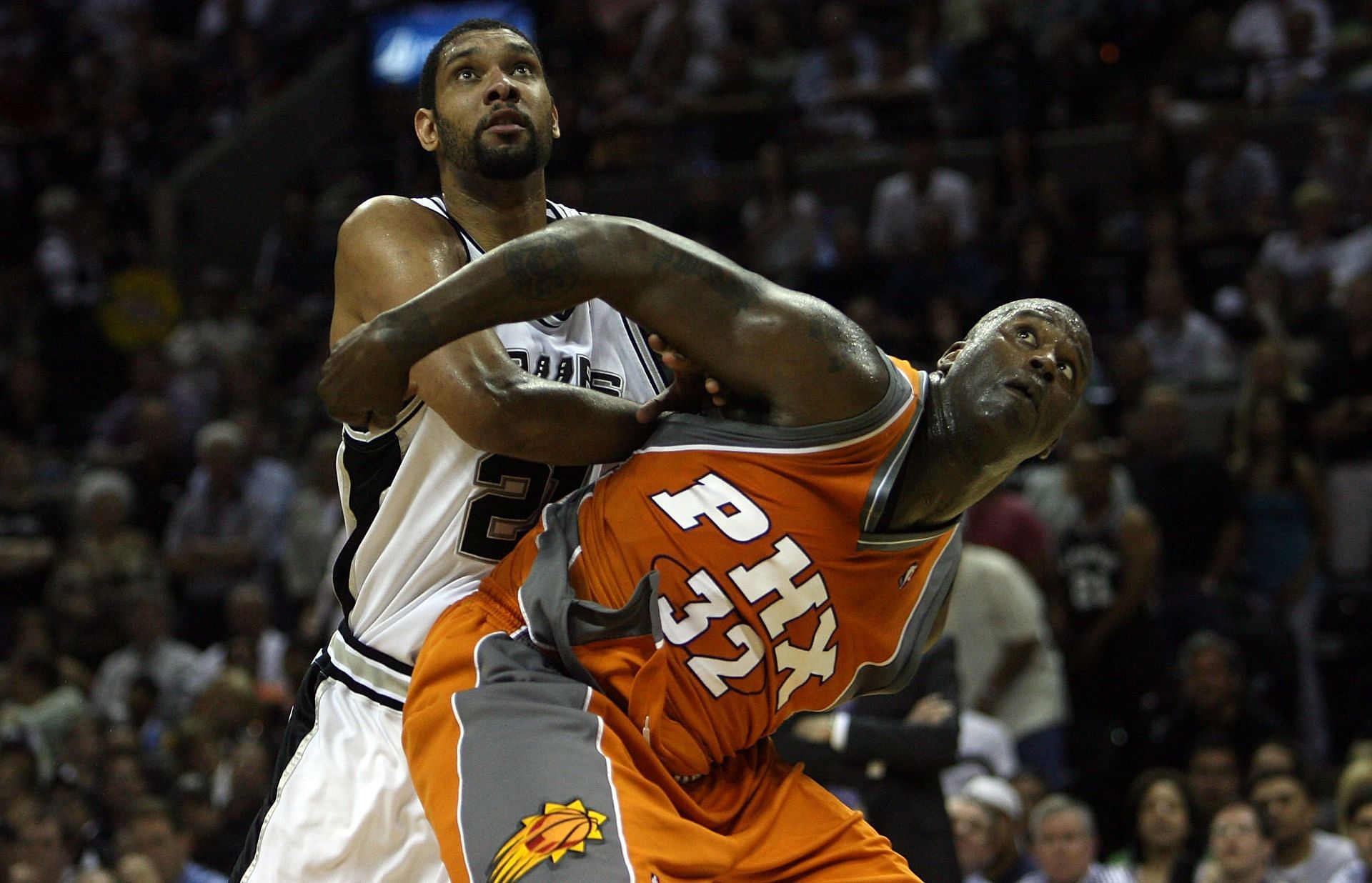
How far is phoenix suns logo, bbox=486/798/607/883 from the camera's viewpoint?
3.06 metres

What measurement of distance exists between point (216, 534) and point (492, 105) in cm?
807

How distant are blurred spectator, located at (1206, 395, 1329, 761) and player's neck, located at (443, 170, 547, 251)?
21.2ft

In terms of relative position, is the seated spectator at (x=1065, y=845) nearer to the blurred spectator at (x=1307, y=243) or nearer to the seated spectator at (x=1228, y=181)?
the blurred spectator at (x=1307, y=243)

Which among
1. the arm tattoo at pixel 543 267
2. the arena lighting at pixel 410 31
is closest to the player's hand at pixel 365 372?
the arm tattoo at pixel 543 267

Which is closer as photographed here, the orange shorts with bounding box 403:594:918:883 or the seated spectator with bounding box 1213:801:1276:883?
the orange shorts with bounding box 403:594:918:883

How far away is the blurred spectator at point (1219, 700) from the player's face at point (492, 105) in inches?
217

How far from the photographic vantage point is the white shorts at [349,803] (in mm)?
3645

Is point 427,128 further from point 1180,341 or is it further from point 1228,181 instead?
point 1228,181

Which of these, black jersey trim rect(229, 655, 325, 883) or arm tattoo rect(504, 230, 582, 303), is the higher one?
arm tattoo rect(504, 230, 582, 303)

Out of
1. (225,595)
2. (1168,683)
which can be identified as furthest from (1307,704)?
(225,595)

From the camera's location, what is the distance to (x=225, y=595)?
36.3 ft

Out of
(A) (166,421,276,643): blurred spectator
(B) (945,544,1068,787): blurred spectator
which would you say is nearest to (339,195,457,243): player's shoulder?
(B) (945,544,1068,787): blurred spectator

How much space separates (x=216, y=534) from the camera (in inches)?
448

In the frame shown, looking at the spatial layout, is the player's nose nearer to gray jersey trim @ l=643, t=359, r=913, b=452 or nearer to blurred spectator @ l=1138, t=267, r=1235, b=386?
gray jersey trim @ l=643, t=359, r=913, b=452
